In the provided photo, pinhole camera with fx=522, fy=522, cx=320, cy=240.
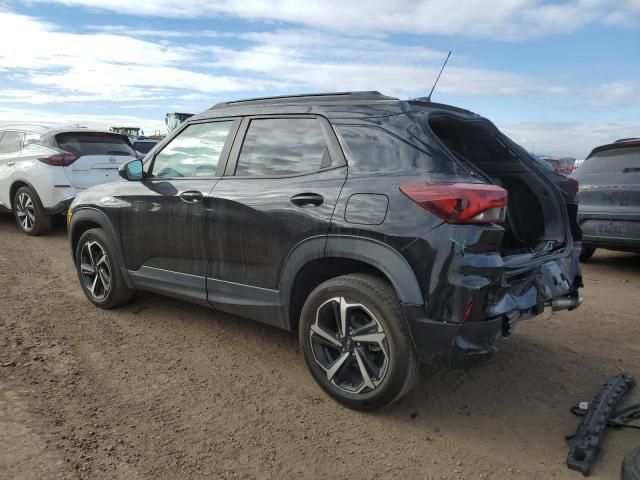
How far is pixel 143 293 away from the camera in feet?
16.5

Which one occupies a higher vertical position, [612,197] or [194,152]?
[194,152]

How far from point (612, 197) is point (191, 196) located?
486 cm

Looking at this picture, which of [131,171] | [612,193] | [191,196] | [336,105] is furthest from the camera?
[612,193]

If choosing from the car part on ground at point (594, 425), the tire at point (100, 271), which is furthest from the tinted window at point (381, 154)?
the tire at point (100, 271)

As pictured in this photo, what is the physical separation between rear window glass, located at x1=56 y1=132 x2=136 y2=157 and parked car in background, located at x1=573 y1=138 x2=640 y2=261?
6.50 m

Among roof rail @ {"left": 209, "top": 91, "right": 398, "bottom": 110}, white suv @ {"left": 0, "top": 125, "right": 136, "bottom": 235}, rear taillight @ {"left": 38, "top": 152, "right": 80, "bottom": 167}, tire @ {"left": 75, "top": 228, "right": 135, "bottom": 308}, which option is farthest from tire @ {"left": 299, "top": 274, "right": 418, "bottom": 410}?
rear taillight @ {"left": 38, "top": 152, "right": 80, "bottom": 167}

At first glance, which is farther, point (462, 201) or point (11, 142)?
point (11, 142)

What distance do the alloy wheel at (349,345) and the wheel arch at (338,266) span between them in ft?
0.74

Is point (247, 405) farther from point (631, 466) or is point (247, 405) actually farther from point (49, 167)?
point (49, 167)

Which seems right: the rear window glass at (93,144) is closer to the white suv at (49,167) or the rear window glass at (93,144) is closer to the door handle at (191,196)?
the white suv at (49,167)

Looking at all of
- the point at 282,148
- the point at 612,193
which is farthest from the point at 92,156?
the point at 612,193

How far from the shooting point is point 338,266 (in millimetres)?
3125

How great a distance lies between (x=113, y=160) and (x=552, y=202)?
21.1 feet

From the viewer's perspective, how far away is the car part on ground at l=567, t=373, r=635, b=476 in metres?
2.59
